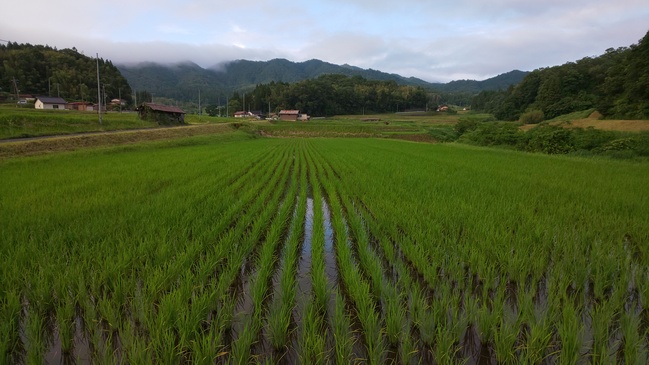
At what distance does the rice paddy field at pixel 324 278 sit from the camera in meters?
2.13

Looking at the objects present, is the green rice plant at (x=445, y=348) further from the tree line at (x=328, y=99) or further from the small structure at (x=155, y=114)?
the tree line at (x=328, y=99)

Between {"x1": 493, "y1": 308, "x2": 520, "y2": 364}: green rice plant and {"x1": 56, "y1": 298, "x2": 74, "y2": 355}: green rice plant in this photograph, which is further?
{"x1": 56, "y1": 298, "x2": 74, "y2": 355}: green rice plant

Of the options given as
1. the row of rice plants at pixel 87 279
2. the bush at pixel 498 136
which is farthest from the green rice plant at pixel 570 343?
the bush at pixel 498 136

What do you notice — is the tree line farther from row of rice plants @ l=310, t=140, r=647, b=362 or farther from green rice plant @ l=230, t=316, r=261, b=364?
green rice plant @ l=230, t=316, r=261, b=364

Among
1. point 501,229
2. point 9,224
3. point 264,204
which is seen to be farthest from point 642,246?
point 9,224

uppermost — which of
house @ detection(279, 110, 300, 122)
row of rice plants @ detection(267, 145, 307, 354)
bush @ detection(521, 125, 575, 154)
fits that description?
house @ detection(279, 110, 300, 122)

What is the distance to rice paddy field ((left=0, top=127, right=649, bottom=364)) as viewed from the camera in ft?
7.00

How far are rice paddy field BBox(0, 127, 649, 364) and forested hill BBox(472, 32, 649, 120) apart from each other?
29.7 meters

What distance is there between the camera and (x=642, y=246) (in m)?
3.79

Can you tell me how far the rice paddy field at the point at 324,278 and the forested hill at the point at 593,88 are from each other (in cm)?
2968

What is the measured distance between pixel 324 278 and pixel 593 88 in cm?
6452

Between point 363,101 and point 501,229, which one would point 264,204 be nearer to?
point 501,229

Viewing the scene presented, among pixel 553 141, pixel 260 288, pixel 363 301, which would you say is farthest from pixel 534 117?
pixel 260 288

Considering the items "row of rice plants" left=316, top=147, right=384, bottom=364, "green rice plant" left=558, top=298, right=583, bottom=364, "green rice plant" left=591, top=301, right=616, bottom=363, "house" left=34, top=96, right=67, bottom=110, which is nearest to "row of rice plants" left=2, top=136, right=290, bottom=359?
"row of rice plants" left=316, top=147, right=384, bottom=364
